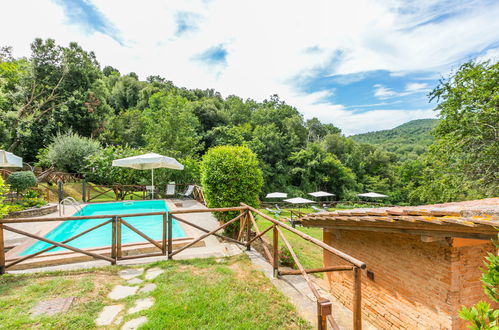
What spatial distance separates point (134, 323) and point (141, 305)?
37 cm

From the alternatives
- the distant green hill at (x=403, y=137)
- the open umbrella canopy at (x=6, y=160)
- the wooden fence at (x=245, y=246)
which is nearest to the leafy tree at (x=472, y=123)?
the wooden fence at (x=245, y=246)

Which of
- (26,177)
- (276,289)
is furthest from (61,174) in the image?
(276,289)

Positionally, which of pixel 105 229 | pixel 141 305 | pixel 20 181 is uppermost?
pixel 20 181

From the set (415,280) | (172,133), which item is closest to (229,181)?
(415,280)

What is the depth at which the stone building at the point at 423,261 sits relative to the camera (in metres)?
2.32

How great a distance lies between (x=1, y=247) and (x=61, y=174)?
13.8m

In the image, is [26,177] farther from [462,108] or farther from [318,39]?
[462,108]

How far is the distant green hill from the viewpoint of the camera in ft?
170

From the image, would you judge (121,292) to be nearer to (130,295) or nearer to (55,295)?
(130,295)

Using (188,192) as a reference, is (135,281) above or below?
below

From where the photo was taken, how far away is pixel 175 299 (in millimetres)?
3080

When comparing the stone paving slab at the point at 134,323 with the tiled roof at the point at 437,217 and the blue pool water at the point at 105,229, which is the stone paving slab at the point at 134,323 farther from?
the blue pool water at the point at 105,229

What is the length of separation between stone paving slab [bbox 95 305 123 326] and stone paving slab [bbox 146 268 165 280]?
32.2 inches

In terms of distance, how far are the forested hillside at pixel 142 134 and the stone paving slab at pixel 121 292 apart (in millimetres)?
12156
